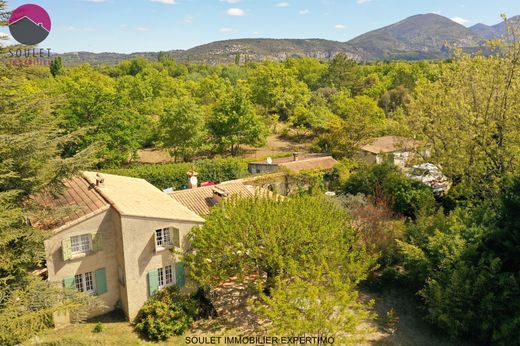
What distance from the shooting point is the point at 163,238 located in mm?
18453

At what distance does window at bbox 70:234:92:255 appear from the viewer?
17531 mm

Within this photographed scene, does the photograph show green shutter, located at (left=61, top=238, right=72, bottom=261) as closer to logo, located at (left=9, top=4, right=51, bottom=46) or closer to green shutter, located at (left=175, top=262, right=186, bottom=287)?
green shutter, located at (left=175, top=262, right=186, bottom=287)

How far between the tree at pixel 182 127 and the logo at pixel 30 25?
912 inches

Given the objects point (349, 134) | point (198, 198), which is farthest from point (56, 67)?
point (198, 198)

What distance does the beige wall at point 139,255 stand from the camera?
57.5 ft

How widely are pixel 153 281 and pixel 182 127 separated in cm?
2674

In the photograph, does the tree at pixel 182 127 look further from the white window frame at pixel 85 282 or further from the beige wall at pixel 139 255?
the white window frame at pixel 85 282

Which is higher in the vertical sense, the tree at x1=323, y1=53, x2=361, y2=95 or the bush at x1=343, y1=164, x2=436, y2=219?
the tree at x1=323, y1=53, x2=361, y2=95

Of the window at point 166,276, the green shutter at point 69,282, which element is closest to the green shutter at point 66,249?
the green shutter at point 69,282

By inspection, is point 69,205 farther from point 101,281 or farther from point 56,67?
point 56,67

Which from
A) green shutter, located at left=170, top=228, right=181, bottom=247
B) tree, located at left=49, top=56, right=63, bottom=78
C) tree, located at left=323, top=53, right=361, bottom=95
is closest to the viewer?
green shutter, located at left=170, top=228, right=181, bottom=247

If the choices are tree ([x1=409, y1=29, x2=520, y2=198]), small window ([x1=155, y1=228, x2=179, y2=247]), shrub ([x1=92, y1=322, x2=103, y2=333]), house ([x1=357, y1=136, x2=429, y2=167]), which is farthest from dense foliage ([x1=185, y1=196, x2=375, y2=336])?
house ([x1=357, y1=136, x2=429, y2=167])

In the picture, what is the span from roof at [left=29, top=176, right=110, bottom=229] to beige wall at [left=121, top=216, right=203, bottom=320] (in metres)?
1.69

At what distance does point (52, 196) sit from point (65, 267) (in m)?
3.79
